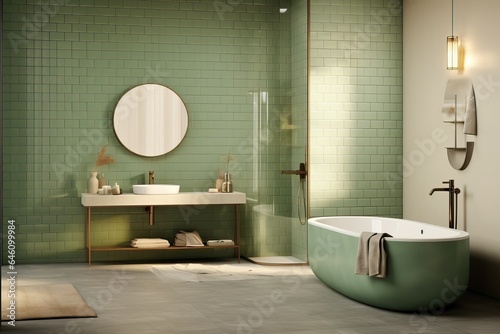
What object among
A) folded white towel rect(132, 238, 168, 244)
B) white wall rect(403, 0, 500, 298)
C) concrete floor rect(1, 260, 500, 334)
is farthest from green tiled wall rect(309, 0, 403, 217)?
folded white towel rect(132, 238, 168, 244)

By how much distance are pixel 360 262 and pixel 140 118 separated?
3490 millimetres

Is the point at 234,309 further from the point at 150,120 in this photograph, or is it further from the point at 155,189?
the point at 150,120

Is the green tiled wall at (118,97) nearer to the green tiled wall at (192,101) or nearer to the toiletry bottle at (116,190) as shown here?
the green tiled wall at (192,101)

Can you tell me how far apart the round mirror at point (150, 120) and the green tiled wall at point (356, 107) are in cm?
153

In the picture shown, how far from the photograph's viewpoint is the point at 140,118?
8.37 metres

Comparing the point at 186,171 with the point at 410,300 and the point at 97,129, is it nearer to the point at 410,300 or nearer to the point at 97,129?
the point at 97,129

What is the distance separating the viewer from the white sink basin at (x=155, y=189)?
26.2 feet

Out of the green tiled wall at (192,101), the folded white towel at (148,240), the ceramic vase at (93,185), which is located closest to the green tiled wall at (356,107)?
the green tiled wall at (192,101)

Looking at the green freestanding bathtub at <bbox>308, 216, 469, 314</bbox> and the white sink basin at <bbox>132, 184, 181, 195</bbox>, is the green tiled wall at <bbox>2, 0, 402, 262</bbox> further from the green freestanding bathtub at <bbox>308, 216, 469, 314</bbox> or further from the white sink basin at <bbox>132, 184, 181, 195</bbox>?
the green freestanding bathtub at <bbox>308, 216, 469, 314</bbox>

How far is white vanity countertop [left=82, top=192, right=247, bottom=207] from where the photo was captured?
782 centimetres

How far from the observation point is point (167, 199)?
7.93m

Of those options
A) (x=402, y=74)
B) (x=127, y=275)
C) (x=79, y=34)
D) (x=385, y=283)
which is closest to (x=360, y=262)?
(x=385, y=283)

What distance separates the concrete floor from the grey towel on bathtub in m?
0.32

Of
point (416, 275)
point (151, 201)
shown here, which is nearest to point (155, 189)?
point (151, 201)
